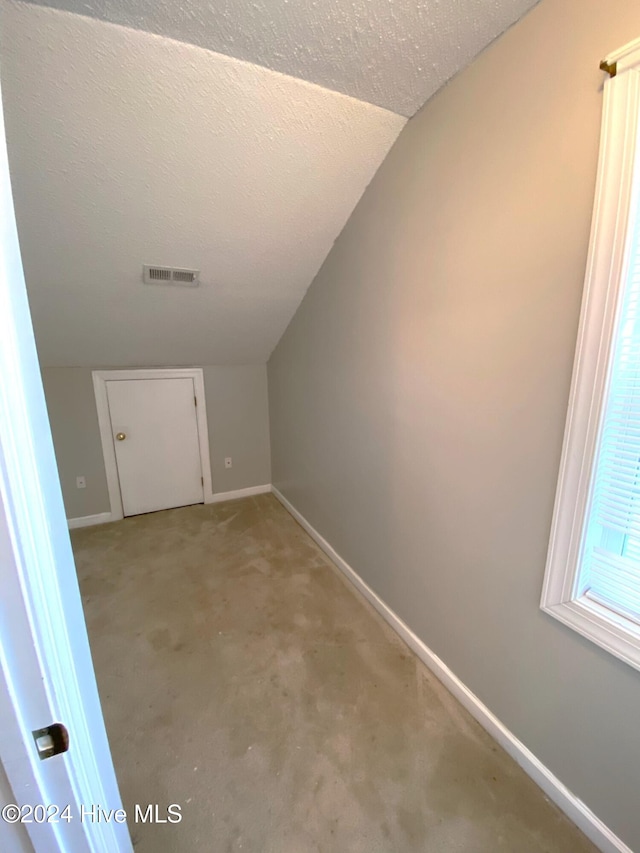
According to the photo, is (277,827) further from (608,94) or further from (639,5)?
(639,5)

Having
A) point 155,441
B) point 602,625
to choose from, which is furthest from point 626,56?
point 155,441

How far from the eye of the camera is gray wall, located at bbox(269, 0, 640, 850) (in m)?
0.94

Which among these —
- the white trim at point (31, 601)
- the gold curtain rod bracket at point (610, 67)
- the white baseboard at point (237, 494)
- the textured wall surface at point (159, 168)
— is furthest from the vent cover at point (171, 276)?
the white baseboard at point (237, 494)

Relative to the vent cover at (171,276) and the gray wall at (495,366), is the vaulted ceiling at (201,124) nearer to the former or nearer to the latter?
the vent cover at (171,276)

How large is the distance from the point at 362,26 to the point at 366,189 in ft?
2.28

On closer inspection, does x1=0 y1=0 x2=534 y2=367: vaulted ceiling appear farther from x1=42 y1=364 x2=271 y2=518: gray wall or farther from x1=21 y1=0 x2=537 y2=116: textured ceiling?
x1=42 y1=364 x2=271 y2=518: gray wall

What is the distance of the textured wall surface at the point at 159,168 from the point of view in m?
1.10

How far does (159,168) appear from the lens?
4.68ft

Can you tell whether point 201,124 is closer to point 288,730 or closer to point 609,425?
point 609,425

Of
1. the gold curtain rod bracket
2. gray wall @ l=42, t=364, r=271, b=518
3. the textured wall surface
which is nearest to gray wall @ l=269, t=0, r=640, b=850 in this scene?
the gold curtain rod bracket

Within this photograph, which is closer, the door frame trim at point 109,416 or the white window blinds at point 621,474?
the white window blinds at point 621,474

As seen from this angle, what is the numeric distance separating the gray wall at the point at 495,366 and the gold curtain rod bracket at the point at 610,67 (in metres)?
0.02

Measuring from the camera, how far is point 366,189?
170 cm

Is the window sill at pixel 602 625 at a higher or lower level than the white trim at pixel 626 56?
lower
